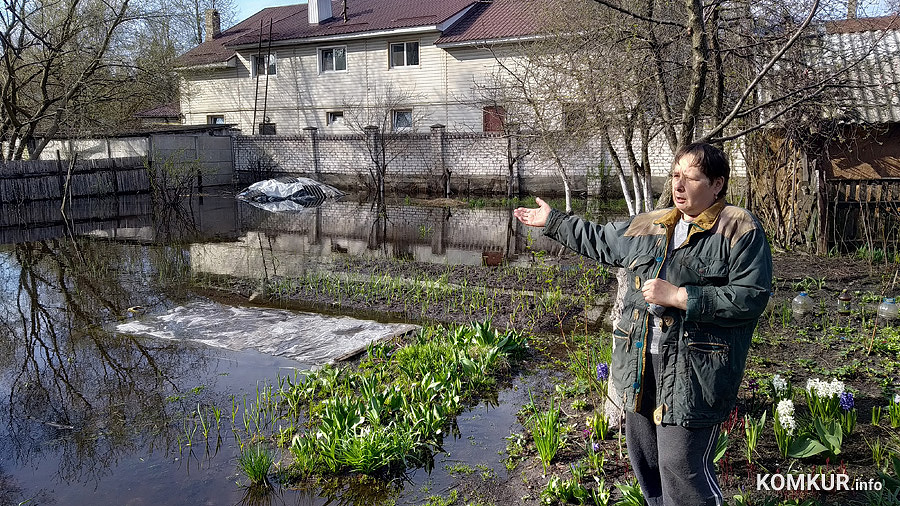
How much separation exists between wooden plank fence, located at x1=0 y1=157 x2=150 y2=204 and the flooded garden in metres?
8.70

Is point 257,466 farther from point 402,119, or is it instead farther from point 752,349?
point 402,119

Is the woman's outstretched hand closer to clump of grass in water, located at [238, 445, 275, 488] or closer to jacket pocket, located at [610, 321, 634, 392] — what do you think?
jacket pocket, located at [610, 321, 634, 392]

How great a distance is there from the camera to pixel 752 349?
5.63 meters

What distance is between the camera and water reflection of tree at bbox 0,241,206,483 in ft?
14.6

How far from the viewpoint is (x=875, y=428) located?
3.93m

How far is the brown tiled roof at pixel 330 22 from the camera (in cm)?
2584

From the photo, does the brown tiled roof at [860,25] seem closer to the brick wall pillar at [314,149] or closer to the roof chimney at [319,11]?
the brick wall pillar at [314,149]

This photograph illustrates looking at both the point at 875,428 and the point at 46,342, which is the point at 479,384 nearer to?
the point at 875,428

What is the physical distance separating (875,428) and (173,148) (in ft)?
73.9

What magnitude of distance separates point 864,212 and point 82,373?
922cm

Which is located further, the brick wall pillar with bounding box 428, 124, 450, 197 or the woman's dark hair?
the brick wall pillar with bounding box 428, 124, 450, 197

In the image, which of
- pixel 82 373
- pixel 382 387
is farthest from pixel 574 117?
pixel 82 373

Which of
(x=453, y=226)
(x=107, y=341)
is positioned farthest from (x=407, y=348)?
(x=453, y=226)
